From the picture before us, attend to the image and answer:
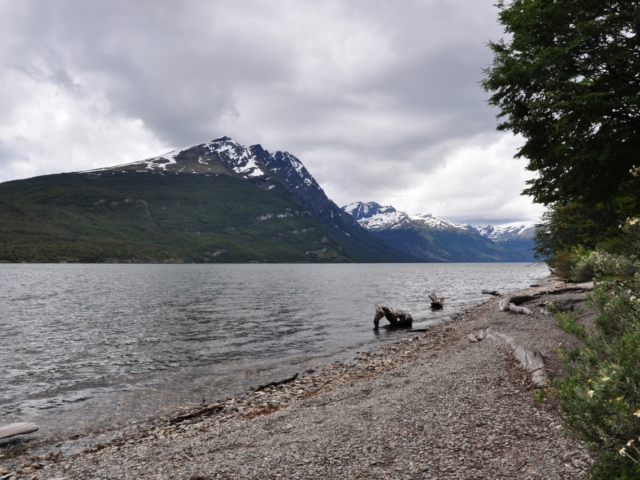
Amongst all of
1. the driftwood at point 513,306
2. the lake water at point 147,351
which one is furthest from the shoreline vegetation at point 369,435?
the driftwood at point 513,306

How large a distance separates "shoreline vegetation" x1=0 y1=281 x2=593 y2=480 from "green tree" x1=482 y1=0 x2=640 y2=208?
762cm

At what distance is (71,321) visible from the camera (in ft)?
127

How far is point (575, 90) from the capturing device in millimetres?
14805

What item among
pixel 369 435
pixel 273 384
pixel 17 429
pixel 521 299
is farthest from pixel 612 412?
pixel 521 299

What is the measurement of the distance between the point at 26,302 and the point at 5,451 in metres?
49.8

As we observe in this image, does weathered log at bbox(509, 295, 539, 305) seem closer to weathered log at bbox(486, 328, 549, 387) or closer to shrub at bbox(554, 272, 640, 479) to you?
weathered log at bbox(486, 328, 549, 387)

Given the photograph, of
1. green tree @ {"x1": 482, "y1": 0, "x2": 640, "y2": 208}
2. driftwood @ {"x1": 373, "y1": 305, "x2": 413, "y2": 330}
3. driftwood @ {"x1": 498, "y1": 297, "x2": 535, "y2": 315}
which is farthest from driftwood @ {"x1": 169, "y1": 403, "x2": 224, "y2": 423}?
driftwood @ {"x1": 498, "y1": 297, "x2": 535, "y2": 315}

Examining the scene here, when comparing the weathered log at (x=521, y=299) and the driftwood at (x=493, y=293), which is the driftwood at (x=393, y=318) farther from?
the driftwood at (x=493, y=293)

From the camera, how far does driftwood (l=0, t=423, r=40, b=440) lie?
13.5 metres

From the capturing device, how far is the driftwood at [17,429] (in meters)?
13.5

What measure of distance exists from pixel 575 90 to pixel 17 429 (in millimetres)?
24286

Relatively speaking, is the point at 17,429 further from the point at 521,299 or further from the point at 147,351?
the point at 521,299

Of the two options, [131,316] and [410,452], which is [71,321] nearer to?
[131,316]

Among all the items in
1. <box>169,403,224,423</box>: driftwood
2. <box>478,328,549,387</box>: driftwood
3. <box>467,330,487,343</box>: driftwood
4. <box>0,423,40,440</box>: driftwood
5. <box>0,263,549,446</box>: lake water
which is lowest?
<box>0,263,549,446</box>: lake water
